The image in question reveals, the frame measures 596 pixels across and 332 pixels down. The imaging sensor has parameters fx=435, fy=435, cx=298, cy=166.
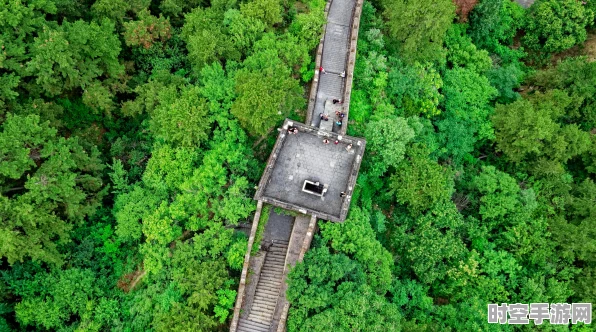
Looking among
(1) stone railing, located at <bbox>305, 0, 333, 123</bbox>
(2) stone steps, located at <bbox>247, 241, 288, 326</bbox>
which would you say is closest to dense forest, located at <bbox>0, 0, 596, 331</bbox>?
(1) stone railing, located at <bbox>305, 0, 333, 123</bbox>

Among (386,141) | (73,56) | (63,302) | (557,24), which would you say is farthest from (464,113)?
(63,302)

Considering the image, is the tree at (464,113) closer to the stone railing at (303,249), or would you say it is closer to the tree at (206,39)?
the stone railing at (303,249)

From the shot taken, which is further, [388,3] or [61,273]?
[388,3]

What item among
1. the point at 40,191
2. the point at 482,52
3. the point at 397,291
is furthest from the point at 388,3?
Answer: the point at 40,191

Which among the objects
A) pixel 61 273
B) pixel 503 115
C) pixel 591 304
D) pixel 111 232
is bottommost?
Answer: pixel 61 273

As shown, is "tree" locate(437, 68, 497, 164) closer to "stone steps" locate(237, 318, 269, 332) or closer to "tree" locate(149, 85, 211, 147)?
"tree" locate(149, 85, 211, 147)

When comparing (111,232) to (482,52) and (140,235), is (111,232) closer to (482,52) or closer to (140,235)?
(140,235)
